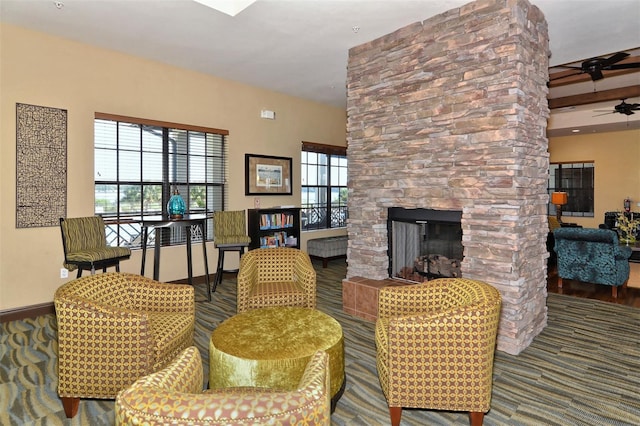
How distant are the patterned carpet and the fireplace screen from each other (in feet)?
2.61

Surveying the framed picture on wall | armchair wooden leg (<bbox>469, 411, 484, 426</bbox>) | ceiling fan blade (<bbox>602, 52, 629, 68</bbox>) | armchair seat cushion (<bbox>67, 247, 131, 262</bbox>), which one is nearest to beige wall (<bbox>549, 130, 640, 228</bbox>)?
ceiling fan blade (<bbox>602, 52, 629, 68</bbox>)

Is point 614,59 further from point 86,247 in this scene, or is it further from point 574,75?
point 86,247

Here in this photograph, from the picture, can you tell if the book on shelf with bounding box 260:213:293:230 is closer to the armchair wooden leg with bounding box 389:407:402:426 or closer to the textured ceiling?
the textured ceiling

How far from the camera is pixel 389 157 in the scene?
3.94 m

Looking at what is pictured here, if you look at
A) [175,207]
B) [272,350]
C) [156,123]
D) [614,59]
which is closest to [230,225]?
[175,207]

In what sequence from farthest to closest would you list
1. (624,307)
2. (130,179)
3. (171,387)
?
(130,179)
(624,307)
(171,387)

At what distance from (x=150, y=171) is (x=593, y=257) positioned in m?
5.82

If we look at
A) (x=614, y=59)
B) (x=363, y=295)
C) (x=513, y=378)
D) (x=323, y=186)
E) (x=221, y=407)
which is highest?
(x=614, y=59)

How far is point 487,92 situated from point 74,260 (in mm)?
4037

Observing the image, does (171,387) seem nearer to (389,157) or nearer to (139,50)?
(389,157)

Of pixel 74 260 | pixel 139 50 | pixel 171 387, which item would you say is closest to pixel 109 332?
pixel 171 387

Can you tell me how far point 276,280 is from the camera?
12.2 feet

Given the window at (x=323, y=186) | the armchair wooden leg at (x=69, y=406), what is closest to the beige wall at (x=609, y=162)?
the window at (x=323, y=186)

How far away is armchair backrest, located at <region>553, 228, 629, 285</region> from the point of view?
4.74m
